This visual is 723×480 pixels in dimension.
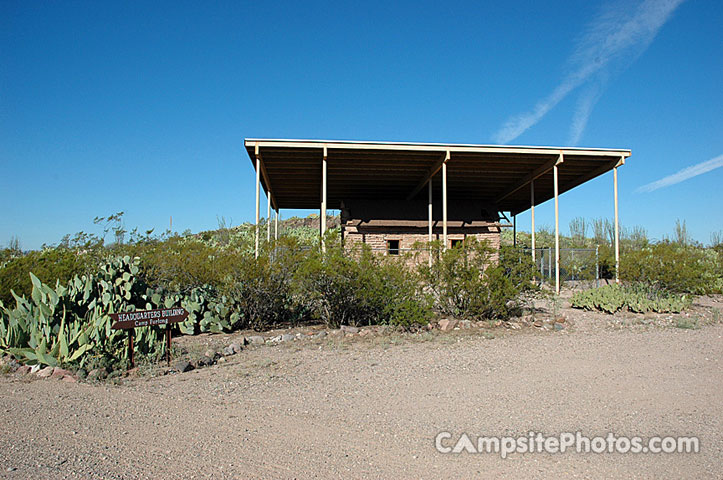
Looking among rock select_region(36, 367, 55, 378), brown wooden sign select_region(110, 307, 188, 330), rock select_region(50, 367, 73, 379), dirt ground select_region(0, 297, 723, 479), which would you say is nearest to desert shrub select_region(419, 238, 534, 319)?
dirt ground select_region(0, 297, 723, 479)

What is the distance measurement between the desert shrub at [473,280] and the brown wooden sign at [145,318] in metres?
5.08

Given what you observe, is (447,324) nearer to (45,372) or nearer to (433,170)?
(45,372)

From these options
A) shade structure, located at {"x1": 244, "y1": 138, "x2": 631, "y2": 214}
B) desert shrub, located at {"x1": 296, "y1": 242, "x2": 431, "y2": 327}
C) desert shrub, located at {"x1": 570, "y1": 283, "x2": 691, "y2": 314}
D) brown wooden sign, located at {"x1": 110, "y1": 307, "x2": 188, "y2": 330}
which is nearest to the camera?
brown wooden sign, located at {"x1": 110, "y1": 307, "x2": 188, "y2": 330}

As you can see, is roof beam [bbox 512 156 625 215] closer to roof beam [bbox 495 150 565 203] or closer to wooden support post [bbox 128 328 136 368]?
roof beam [bbox 495 150 565 203]

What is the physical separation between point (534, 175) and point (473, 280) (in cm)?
1061

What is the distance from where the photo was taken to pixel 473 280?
32.6 ft

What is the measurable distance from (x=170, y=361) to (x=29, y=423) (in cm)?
254

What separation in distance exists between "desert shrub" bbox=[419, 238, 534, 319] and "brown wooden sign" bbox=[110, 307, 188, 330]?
5077mm

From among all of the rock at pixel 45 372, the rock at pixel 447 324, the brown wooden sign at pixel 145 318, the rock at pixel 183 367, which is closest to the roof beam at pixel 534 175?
the rock at pixel 447 324

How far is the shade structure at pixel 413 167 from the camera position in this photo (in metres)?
15.5

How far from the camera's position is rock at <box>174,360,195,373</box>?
6453 mm

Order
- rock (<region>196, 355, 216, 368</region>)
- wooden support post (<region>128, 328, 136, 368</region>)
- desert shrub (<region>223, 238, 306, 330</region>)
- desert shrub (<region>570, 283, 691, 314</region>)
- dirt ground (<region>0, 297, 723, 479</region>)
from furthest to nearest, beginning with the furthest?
1. desert shrub (<region>570, 283, 691, 314</region>)
2. desert shrub (<region>223, 238, 306, 330</region>)
3. rock (<region>196, 355, 216, 368</region>)
4. wooden support post (<region>128, 328, 136, 368</region>)
5. dirt ground (<region>0, 297, 723, 479</region>)

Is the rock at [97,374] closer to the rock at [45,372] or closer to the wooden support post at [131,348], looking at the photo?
the wooden support post at [131,348]

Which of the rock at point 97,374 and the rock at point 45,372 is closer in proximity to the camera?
the rock at point 97,374
